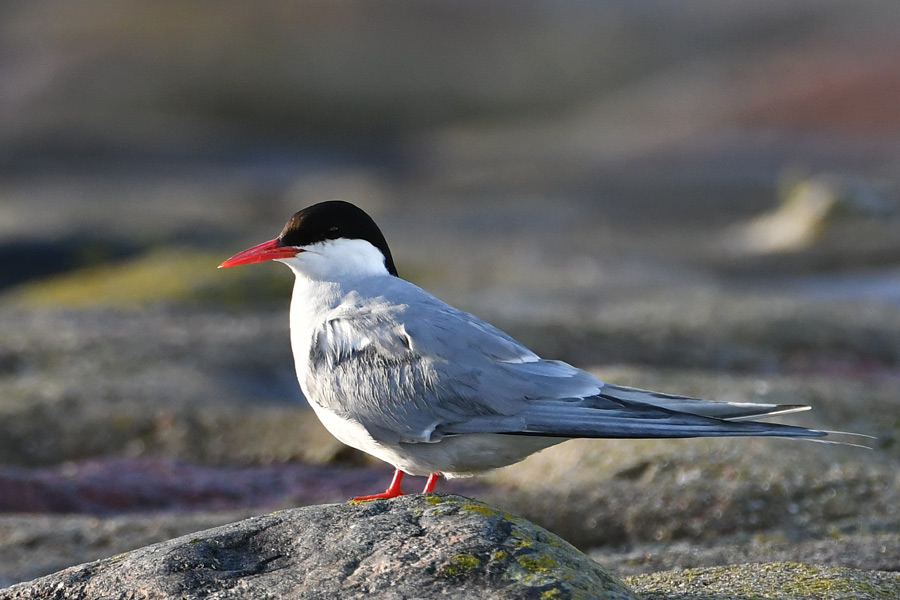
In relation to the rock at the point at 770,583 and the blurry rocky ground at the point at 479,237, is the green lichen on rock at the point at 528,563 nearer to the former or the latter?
the rock at the point at 770,583

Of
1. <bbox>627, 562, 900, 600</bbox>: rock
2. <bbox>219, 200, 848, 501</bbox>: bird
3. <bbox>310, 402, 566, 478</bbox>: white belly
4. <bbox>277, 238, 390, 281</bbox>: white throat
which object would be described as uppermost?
<bbox>277, 238, 390, 281</bbox>: white throat

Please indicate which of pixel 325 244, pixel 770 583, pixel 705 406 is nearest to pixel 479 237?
pixel 325 244

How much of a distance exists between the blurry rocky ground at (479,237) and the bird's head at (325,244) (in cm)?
255

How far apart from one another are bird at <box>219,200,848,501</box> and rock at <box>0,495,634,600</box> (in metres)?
0.59

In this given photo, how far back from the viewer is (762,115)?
45.4 m

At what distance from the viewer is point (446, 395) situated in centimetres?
607

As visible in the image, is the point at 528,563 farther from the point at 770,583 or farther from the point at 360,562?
the point at 770,583

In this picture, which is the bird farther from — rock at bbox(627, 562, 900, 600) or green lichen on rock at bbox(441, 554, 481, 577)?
green lichen on rock at bbox(441, 554, 481, 577)

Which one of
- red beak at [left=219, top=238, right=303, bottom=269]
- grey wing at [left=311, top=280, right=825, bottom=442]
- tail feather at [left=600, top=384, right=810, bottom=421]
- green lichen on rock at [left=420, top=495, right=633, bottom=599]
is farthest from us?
red beak at [left=219, top=238, right=303, bottom=269]

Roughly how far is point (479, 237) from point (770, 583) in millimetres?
21748

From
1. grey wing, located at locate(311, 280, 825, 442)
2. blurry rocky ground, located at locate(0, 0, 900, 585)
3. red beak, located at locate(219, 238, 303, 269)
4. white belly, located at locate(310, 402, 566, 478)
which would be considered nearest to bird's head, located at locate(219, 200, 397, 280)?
red beak, located at locate(219, 238, 303, 269)

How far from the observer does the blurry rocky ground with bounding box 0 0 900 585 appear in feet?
30.2

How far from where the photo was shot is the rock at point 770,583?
568cm

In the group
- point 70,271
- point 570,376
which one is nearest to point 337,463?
point 570,376
